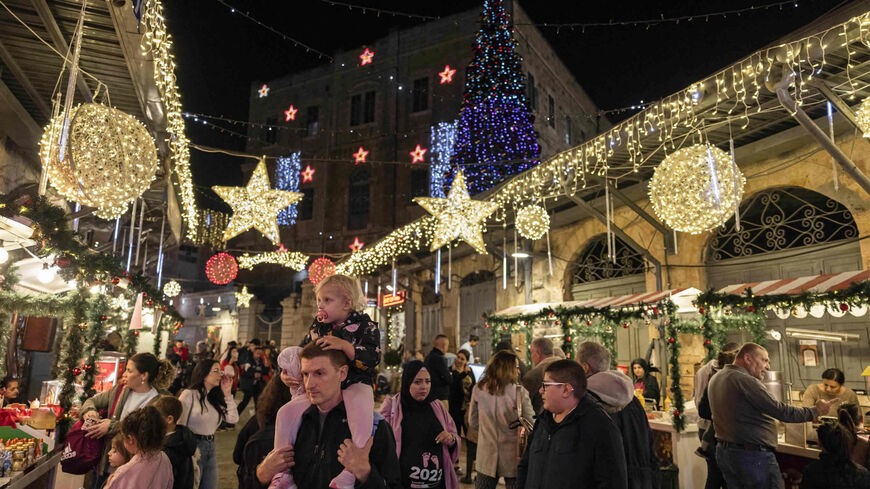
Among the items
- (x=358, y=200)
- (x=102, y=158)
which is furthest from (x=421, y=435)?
(x=358, y=200)

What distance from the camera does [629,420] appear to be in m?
4.02

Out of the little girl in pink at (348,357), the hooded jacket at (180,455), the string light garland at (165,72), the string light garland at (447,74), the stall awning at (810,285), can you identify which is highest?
the string light garland at (447,74)

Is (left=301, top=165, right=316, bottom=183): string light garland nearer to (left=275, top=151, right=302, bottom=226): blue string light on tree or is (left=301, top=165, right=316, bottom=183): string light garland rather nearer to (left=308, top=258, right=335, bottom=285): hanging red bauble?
(left=275, top=151, right=302, bottom=226): blue string light on tree

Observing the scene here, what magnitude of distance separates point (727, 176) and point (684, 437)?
330 centimetres

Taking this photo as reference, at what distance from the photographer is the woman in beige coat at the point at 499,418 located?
5027 millimetres

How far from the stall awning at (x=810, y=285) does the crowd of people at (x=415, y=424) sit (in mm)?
1125

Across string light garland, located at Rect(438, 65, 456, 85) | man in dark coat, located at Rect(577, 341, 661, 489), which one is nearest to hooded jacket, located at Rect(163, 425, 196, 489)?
man in dark coat, located at Rect(577, 341, 661, 489)

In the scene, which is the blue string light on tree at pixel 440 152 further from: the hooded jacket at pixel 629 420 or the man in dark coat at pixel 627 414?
the hooded jacket at pixel 629 420

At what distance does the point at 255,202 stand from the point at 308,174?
62.3 ft

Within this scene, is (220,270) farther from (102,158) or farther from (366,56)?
(366,56)

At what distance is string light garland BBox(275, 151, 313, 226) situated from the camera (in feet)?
93.8

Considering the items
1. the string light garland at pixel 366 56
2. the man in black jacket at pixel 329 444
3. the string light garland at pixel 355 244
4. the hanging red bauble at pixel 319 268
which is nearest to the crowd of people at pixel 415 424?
the man in black jacket at pixel 329 444

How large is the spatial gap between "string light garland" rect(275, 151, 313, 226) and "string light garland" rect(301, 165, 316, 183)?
0.43 feet

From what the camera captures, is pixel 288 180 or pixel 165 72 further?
pixel 288 180
